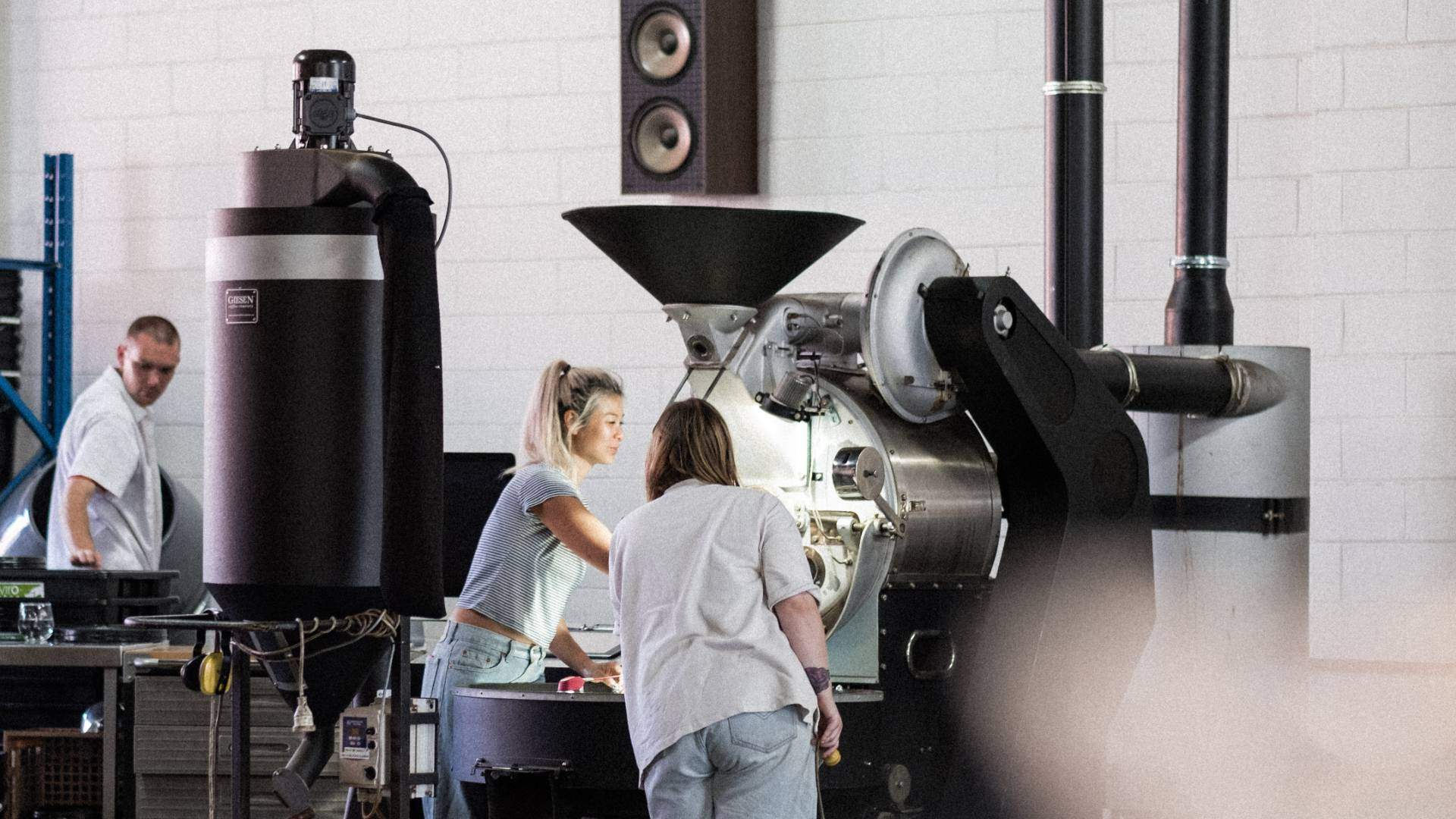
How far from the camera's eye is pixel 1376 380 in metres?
4.73

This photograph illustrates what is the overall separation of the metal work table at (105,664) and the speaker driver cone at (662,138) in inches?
78.5

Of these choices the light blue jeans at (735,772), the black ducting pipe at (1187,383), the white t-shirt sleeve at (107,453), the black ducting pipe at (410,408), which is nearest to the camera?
the black ducting pipe at (410,408)

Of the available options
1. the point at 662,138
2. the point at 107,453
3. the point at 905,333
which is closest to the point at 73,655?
the point at 107,453

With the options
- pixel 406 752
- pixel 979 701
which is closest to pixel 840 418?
pixel 979 701

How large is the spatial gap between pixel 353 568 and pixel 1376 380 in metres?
2.93

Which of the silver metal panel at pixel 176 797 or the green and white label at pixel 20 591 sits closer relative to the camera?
the silver metal panel at pixel 176 797

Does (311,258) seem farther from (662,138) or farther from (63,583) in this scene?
(662,138)

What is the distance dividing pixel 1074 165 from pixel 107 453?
2837 mm

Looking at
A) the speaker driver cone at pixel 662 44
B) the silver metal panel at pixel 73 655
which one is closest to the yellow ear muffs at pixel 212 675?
the silver metal panel at pixel 73 655

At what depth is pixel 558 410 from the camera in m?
3.91

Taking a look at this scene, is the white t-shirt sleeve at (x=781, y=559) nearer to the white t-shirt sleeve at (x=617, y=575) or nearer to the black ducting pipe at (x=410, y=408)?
the white t-shirt sleeve at (x=617, y=575)

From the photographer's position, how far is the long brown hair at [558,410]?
3.90m

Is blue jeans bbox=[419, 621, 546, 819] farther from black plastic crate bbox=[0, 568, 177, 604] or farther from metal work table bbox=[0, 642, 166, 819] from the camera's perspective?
black plastic crate bbox=[0, 568, 177, 604]

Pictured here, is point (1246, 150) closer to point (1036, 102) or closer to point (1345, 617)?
point (1036, 102)
